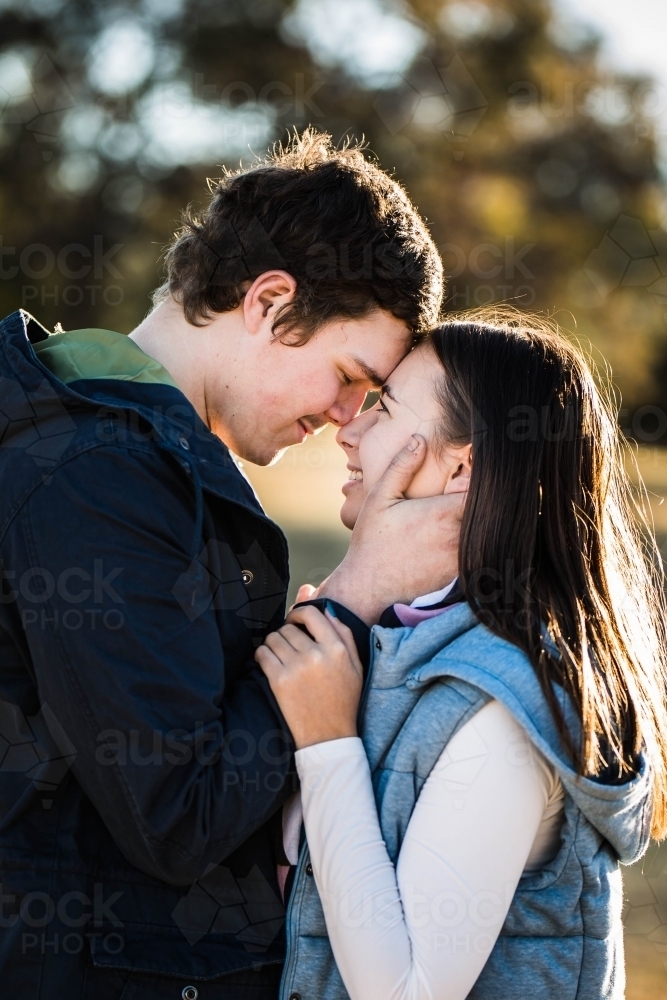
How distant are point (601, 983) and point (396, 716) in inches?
23.2

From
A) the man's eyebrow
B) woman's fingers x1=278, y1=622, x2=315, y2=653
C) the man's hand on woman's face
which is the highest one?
the man's eyebrow

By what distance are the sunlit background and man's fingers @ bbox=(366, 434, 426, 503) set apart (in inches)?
612

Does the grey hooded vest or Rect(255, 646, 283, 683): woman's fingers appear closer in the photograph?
the grey hooded vest

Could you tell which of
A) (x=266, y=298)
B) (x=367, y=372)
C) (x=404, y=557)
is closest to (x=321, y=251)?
(x=266, y=298)

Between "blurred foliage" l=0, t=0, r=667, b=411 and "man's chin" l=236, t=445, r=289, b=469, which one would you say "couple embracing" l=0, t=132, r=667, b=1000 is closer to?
"man's chin" l=236, t=445, r=289, b=469

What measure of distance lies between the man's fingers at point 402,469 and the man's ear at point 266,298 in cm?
46

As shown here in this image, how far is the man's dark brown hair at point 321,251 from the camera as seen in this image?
2.33 meters

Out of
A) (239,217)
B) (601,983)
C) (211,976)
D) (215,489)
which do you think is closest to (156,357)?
(239,217)

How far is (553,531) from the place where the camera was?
78.5 inches

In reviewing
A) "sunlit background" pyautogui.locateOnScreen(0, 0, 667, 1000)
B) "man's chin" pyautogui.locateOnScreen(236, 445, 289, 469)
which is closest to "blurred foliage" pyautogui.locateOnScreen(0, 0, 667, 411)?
"sunlit background" pyautogui.locateOnScreen(0, 0, 667, 1000)

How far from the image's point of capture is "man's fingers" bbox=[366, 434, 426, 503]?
2129 millimetres

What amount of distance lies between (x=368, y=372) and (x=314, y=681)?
82 centimetres

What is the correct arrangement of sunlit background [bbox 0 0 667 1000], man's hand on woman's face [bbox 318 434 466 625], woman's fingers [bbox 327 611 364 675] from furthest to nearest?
1. sunlit background [bbox 0 0 667 1000]
2. man's hand on woman's face [bbox 318 434 466 625]
3. woman's fingers [bbox 327 611 364 675]

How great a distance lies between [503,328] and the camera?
213 cm
